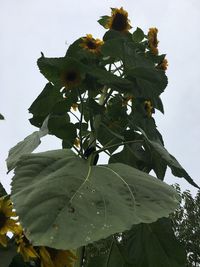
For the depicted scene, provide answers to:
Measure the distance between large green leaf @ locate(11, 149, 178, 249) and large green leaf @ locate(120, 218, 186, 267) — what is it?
0.43 meters

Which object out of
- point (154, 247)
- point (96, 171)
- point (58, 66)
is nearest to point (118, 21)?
point (58, 66)

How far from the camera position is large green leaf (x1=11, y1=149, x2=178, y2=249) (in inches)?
35.8

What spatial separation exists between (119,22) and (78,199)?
1330 mm

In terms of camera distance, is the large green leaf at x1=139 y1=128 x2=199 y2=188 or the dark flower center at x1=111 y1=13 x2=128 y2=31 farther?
the dark flower center at x1=111 y1=13 x2=128 y2=31

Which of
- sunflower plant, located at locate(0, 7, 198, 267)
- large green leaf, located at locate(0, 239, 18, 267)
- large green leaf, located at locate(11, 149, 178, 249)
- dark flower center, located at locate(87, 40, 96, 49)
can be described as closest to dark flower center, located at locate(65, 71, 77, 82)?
sunflower plant, located at locate(0, 7, 198, 267)

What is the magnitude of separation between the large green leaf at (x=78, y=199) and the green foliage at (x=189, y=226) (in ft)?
34.2

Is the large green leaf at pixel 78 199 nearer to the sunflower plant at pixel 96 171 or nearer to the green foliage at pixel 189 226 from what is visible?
the sunflower plant at pixel 96 171

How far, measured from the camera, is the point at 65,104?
5.55 ft

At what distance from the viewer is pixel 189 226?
11.9 m

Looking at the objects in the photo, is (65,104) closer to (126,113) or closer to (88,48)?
(126,113)

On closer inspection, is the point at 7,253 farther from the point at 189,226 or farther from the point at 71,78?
the point at 189,226

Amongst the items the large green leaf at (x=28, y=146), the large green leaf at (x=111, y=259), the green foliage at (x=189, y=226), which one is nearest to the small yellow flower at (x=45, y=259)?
the large green leaf at (x=28, y=146)

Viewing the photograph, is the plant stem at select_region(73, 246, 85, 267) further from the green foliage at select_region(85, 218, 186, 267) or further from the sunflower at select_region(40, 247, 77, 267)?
the green foliage at select_region(85, 218, 186, 267)

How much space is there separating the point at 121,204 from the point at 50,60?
2.12 ft
